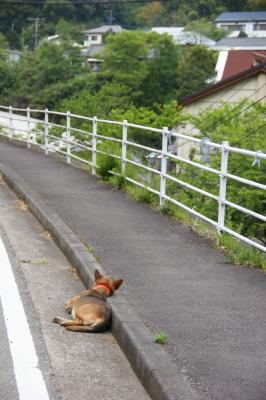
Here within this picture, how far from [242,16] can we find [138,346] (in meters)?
117

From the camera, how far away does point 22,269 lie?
7.52m

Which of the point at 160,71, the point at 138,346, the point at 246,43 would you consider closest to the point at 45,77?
the point at 160,71

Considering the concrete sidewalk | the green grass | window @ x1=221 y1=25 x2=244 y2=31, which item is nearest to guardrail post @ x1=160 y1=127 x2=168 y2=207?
the concrete sidewalk

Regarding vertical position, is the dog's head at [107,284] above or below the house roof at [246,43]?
above

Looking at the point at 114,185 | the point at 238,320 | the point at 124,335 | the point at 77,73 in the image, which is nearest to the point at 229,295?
the point at 238,320

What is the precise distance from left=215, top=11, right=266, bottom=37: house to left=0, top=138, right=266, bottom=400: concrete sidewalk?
107m

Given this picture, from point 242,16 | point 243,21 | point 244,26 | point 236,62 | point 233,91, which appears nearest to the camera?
point 233,91

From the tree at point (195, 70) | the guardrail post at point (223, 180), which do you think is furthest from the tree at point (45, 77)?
the guardrail post at point (223, 180)

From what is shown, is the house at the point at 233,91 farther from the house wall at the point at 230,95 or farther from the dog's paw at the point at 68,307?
the dog's paw at the point at 68,307

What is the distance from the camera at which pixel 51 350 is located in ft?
17.1

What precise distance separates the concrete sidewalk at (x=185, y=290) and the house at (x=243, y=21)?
107117mm

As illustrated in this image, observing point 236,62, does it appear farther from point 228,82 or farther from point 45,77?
point 45,77

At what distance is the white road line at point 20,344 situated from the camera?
4465mm

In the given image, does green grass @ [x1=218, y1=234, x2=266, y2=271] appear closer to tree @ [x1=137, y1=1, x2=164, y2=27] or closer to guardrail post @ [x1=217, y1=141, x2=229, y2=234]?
guardrail post @ [x1=217, y1=141, x2=229, y2=234]
